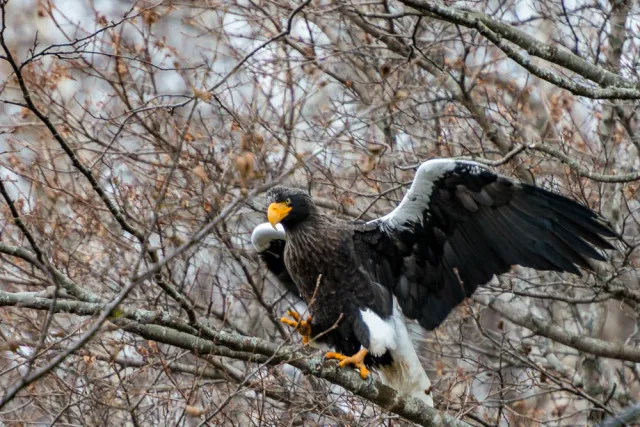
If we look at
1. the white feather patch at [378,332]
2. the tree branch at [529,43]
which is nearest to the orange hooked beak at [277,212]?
the white feather patch at [378,332]

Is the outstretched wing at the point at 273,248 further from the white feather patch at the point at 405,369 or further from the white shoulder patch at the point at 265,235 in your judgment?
the white feather patch at the point at 405,369

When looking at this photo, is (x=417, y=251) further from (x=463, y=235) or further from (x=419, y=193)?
(x=419, y=193)

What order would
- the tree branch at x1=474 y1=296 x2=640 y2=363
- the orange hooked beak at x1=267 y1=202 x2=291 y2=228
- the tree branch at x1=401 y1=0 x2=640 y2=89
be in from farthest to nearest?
1. the tree branch at x1=474 y1=296 x2=640 y2=363
2. the orange hooked beak at x1=267 y1=202 x2=291 y2=228
3. the tree branch at x1=401 y1=0 x2=640 y2=89

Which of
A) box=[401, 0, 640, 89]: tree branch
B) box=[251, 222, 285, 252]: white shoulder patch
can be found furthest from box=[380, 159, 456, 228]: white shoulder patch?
box=[251, 222, 285, 252]: white shoulder patch

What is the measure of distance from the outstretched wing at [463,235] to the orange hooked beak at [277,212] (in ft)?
1.75

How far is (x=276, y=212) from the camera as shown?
224 inches

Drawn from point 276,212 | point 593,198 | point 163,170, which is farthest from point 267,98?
point 593,198

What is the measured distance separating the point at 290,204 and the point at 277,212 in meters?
0.18

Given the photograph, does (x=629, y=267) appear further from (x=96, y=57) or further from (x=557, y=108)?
(x=96, y=57)

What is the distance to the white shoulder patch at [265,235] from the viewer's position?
20.9 feet

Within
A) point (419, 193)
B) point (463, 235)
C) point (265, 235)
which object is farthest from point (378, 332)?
point (265, 235)

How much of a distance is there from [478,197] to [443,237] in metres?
0.37

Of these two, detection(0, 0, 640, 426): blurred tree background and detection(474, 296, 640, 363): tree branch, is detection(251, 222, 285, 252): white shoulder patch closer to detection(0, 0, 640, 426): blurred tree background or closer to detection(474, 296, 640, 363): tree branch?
detection(0, 0, 640, 426): blurred tree background

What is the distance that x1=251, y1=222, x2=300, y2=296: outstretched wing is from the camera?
6.39 meters
